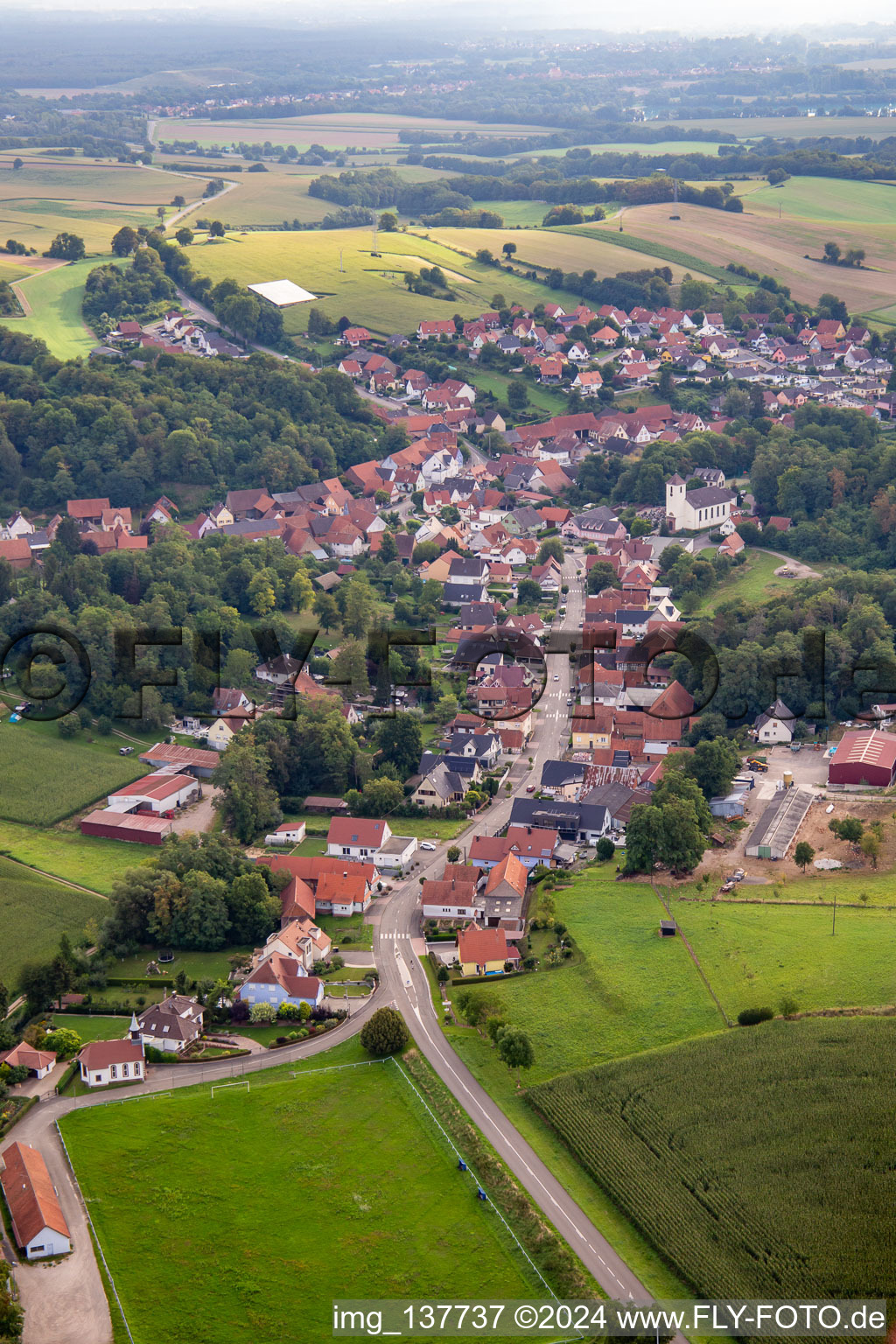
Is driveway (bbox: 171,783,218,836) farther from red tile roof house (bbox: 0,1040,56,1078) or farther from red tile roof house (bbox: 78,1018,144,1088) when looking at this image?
red tile roof house (bbox: 0,1040,56,1078)

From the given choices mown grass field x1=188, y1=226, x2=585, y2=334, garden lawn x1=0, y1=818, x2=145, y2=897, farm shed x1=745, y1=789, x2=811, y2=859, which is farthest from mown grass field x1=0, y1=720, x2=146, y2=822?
mown grass field x1=188, y1=226, x2=585, y2=334

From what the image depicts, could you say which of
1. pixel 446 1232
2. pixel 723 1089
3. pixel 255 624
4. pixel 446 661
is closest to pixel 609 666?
pixel 446 661

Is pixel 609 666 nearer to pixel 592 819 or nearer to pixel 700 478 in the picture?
pixel 592 819

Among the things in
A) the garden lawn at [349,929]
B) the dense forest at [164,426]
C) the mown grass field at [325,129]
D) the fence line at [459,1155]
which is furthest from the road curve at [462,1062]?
the mown grass field at [325,129]

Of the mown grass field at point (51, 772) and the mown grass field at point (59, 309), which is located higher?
the mown grass field at point (59, 309)

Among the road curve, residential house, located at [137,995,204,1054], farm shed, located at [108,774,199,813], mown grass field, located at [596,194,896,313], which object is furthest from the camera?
mown grass field, located at [596,194,896,313]

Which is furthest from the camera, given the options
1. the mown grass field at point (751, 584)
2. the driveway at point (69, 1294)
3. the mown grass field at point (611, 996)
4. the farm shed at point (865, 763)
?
the mown grass field at point (751, 584)

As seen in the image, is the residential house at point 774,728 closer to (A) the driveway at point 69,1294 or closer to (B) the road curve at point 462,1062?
(B) the road curve at point 462,1062
